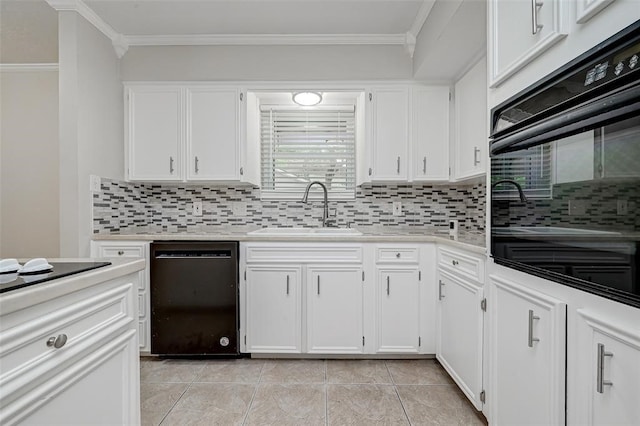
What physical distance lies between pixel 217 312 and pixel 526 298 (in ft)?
6.12

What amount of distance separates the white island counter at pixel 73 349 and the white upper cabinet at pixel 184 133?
159 centimetres

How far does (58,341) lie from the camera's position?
764mm

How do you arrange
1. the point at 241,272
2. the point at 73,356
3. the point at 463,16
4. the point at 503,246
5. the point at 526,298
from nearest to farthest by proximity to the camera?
the point at 73,356, the point at 526,298, the point at 503,246, the point at 463,16, the point at 241,272

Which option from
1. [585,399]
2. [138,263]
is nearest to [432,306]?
[585,399]

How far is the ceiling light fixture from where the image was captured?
2.77 metres

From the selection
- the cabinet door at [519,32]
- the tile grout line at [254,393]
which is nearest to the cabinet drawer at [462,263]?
the cabinet door at [519,32]

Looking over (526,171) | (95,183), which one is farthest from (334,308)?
(95,183)

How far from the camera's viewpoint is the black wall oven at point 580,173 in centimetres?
70

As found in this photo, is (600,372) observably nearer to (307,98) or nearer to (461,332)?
(461,332)

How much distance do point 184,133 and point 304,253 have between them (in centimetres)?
142

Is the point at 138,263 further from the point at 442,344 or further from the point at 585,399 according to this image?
the point at 442,344

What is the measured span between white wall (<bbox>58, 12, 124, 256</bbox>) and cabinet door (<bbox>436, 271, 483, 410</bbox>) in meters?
2.52

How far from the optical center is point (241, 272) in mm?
2240

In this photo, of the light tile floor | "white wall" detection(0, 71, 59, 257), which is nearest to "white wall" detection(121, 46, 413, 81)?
"white wall" detection(0, 71, 59, 257)
